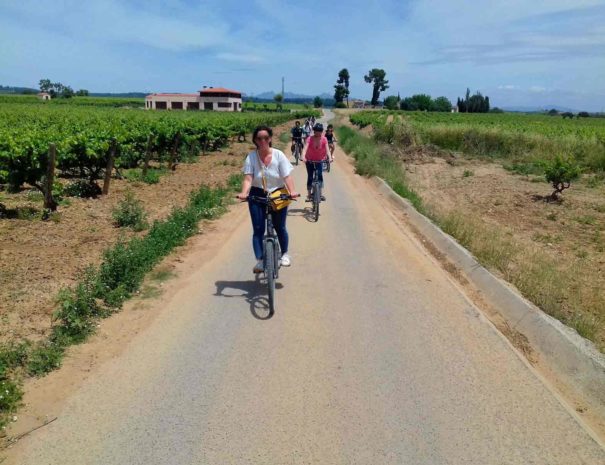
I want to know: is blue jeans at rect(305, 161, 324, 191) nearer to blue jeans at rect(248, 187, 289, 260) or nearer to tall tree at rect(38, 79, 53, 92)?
blue jeans at rect(248, 187, 289, 260)

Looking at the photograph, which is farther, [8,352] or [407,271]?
[407,271]

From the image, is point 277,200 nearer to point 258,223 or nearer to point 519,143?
point 258,223

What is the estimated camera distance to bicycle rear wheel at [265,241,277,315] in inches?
216

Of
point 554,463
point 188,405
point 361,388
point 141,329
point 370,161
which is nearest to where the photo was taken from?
point 554,463

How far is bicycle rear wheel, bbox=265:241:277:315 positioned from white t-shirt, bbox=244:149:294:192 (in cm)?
76

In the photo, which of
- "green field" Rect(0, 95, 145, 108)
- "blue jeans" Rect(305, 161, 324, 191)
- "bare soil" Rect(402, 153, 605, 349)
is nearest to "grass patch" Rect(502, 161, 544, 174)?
"bare soil" Rect(402, 153, 605, 349)

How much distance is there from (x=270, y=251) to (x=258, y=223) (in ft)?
1.79

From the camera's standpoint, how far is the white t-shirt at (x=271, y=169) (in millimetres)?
5980

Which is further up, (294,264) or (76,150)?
(76,150)

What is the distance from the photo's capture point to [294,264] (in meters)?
7.56

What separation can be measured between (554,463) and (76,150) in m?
11.7

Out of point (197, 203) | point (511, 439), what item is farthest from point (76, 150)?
point (511, 439)

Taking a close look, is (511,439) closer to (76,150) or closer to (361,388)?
(361,388)

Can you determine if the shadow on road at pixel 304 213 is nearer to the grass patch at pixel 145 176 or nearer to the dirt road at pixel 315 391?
the dirt road at pixel 315 391
